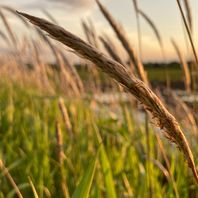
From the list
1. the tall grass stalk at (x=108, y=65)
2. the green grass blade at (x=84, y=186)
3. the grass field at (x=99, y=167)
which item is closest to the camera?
the tall grass stalk at (x=108, y=65)

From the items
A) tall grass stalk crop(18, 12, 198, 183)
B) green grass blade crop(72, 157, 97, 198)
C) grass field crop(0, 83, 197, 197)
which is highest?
tall grass stalk crop(18, 12, 198, 183)

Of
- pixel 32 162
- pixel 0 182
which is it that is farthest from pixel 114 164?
pixel 0 182

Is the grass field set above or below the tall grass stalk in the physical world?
below

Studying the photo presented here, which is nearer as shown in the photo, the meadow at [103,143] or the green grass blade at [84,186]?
the meadow at [103,143]

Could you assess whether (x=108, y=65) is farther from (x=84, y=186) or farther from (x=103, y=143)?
(x=103, y=143)

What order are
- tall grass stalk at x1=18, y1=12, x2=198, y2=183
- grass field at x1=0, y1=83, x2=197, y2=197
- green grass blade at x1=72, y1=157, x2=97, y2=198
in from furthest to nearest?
grass field at x1=0, y1=83, x2=197, y2=197 → green grass blade at x1=72, y1=157, x2=97, y2=198 → tall grass stalk at x1=18, y1=12, x2=198, y2=183

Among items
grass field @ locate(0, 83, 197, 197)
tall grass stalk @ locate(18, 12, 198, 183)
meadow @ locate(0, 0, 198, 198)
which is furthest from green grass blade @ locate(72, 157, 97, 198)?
grass field @ locate(0, 83, 197, 197)

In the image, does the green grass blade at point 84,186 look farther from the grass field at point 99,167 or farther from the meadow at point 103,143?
the grass field at point 99,167

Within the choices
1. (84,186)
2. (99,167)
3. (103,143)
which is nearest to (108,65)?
(84,186)

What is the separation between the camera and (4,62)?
40.5 ft

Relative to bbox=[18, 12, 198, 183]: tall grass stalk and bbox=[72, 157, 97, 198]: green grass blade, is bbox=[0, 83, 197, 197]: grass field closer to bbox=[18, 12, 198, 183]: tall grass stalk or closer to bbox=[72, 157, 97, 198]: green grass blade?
bbox=[72, 157, 97, 198]: green grass blade

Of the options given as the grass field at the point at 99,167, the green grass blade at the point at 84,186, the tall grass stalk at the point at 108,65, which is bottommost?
the grass field at the point at 99,167

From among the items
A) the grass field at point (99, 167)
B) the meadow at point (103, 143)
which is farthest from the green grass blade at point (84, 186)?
the grass field at point (99, 167)

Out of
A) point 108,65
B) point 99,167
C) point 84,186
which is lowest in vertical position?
point 99,167
